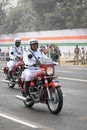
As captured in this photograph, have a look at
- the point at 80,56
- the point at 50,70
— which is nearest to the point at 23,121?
the point at 50,70

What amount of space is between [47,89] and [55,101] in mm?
366

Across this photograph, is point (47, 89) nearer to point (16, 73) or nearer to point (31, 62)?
point (31, 62)

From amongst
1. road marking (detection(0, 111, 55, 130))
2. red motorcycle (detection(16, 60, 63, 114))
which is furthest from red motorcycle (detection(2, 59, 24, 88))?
road marking (detection(0, 111, 55, 130))

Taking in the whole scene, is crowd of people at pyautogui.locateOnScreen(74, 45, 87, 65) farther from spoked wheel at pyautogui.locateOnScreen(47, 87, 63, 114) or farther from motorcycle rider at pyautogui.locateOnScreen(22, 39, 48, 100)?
spoked wheel at pyautogui.locateOnScreen(47, 87, 63, 114)

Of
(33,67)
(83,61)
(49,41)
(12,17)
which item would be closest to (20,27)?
(12,17)

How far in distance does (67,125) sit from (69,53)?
3715cm

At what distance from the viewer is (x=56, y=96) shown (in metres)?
10.4

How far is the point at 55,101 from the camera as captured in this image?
1044 centimetres

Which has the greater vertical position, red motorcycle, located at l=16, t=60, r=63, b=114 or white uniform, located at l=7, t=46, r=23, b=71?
red motorcycle, located at l=16, t=60, r=63, b=114

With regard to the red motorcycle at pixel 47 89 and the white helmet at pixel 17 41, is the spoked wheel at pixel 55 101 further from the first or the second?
the white helmet at pixel 17 41

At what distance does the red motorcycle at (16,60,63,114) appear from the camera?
1038cm

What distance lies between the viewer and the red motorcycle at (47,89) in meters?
10.4

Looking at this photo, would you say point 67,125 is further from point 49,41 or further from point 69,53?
point 49,41

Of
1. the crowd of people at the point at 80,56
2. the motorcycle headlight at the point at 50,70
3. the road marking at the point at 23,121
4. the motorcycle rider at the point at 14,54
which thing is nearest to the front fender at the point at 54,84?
the motorcycle headlight at the point at 50,70
